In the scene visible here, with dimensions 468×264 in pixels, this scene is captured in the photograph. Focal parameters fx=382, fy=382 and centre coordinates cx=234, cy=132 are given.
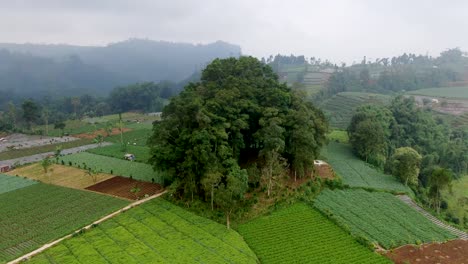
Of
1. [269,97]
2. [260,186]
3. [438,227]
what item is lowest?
[438,227]

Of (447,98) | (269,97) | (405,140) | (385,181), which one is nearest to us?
(269,97)

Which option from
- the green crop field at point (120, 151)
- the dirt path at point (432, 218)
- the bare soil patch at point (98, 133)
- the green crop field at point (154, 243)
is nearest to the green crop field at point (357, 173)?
the dirt path at point (432, 218)

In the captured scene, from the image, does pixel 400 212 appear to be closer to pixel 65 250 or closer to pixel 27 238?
pixel 65 250

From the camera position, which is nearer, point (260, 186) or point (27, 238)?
point (27, 238)

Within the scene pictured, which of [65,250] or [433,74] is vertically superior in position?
[433,74]

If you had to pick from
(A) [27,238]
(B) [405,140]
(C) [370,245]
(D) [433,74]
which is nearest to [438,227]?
(C) [370,245]

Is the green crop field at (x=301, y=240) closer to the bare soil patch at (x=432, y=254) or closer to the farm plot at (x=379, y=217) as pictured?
the farm plot at (x=379, y=217)

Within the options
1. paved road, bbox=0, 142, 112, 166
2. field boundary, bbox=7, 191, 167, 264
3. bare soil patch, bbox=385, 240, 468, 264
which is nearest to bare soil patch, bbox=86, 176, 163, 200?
field boundary, bbox=7, 191, 167, 264
